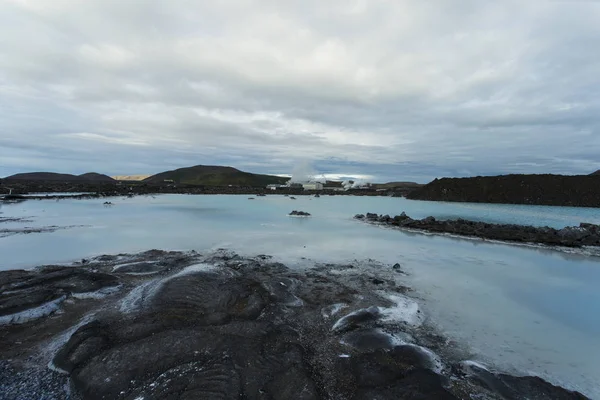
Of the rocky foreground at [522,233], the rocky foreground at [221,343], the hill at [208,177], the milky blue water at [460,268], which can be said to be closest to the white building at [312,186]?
the hill at [208,177]

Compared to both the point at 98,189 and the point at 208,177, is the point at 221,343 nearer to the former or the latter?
the point at 98,189

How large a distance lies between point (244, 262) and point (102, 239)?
9.16 m

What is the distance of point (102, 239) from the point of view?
16.2 metres

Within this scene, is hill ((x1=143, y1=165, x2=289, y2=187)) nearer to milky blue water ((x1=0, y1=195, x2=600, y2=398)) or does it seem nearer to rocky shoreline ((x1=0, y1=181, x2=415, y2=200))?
rocky shoreline ((x1=0, y1=181, x2=415, y2=200))

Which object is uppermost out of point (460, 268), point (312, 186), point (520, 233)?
point (312, 186)

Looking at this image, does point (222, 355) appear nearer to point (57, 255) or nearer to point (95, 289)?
point (95, 289)

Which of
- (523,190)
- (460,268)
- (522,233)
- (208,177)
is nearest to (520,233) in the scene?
(522,233)

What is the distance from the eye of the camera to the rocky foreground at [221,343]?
448cm

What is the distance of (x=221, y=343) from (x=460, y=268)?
1055cm

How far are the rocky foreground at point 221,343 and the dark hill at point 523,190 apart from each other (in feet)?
186

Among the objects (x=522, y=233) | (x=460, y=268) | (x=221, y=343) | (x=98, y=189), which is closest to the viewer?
(x=221, y=343)

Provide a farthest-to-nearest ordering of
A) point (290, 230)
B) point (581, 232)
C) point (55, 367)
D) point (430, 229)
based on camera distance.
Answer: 1. point (430, 229)
2. point (290, 230)
3. point (581, 232)
4. point (55, 367)

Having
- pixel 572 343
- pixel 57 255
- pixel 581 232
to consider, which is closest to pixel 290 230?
pixel 57 255

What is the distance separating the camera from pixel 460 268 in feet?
40.8
